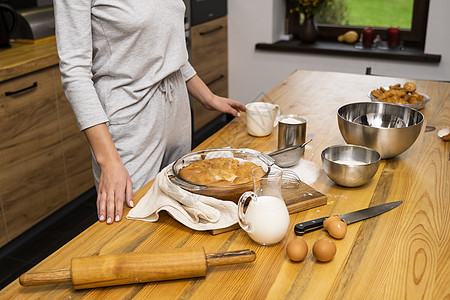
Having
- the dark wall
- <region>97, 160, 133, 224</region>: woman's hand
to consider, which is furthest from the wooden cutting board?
the dark wall

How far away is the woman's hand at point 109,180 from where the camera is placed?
1171mm

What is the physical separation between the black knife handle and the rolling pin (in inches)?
6.8

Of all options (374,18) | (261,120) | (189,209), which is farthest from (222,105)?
(374,18)

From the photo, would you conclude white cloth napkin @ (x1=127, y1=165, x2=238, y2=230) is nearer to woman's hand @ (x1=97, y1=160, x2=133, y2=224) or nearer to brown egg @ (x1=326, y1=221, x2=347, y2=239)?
woman's hand @ (x1=97, y1=160, x2=133, y2=224)

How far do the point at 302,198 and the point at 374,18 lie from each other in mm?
3086

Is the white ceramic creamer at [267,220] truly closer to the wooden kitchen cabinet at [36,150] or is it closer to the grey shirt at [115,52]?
the grey shirt at [115,52]

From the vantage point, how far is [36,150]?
8.31 ft

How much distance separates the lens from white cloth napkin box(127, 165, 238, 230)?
110cm

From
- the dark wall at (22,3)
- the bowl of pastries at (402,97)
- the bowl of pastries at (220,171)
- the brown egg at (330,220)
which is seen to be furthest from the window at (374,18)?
the brown egg at (330,220)

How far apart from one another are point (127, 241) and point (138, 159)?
0.47 metres

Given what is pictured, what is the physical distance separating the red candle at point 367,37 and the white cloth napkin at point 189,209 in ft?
9.82

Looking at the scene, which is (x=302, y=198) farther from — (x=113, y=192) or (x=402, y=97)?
(x=402, y=97)

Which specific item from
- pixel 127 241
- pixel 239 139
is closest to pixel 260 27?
pixel 239 139

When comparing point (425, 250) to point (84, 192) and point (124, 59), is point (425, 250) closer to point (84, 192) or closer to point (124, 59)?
point (124, 59)
